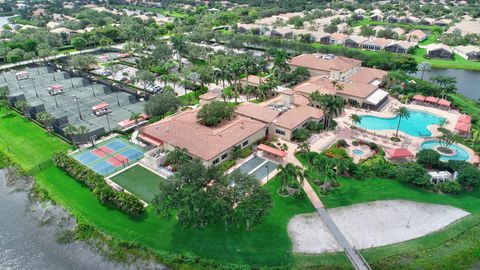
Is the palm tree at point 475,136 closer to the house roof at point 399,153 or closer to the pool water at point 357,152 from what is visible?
the house roof at point 399,153

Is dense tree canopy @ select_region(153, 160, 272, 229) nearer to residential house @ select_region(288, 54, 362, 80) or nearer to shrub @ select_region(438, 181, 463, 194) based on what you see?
shrub @ select_region(438, 181, 463, 194)

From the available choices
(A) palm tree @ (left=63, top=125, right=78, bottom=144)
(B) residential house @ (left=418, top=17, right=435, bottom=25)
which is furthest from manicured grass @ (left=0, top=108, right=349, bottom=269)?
(B) residential house @ (left=418, top=17, right=435, bottom=25)

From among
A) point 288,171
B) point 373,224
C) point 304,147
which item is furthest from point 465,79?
point 288,171

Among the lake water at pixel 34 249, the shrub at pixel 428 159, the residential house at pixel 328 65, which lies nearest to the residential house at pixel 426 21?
the residential house at pixel 328 65

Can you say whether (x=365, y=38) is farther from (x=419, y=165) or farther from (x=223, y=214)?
(x=223, y=214)

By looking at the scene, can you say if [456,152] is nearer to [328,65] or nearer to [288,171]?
[288,171]

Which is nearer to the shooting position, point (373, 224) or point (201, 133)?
point (373, 224)
